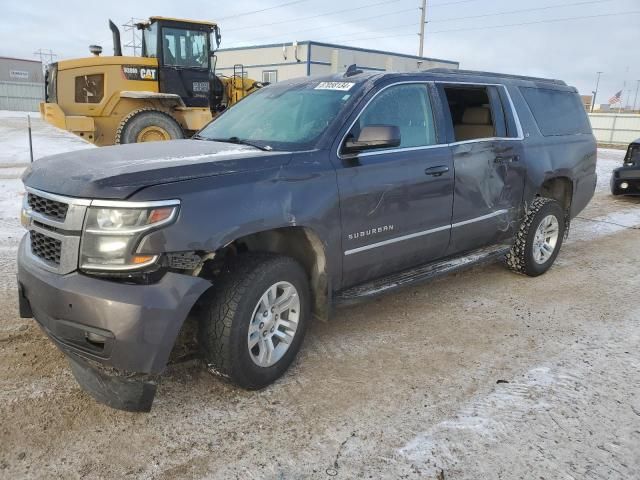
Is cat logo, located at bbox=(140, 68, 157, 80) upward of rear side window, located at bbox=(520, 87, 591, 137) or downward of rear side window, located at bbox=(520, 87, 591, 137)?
upward

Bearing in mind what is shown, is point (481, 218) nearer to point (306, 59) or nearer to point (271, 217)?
point (271, 217)

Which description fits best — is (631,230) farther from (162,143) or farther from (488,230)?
(162,143)

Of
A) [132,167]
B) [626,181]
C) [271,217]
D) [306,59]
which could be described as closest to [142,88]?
[132,167]

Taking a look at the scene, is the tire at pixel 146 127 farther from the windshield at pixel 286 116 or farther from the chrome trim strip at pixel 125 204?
the chrome trim strip at pixel 125 204

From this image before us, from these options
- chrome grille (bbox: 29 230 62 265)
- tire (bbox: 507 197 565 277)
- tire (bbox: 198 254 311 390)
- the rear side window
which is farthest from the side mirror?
the rear side window

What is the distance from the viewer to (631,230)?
783 cm

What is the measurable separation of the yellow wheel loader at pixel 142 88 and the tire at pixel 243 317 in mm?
8924

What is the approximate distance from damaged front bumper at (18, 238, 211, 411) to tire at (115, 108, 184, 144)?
887 centimetres

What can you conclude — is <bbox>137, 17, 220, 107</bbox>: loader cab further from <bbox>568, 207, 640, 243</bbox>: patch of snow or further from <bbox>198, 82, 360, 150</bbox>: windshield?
<bbox>568, 207, 640, 243</bbox>: patch of snow

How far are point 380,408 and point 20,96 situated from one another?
45.2 metres

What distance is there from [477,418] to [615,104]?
1712 inches

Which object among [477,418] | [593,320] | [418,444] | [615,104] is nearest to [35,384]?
[418,444]

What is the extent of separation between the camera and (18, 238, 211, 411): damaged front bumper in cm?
256

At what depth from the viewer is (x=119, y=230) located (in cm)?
259
